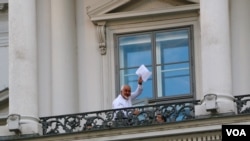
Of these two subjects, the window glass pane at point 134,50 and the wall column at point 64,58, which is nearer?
the wall column at point 64,58

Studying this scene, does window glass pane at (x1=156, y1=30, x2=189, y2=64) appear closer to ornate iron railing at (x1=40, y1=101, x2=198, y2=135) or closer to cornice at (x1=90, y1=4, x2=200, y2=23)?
cornice at (x1=90, y1=4, x2=200, y2=23)

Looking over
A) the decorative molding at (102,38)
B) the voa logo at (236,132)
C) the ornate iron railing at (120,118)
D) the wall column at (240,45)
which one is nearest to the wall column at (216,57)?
the ornate iron railing at (120,118)

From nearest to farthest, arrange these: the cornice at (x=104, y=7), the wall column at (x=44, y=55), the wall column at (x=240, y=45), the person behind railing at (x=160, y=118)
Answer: the person behind railing at (x=160, y=118) → the wall column at (x=240, y=45) → the wall column at (x=44, y=55) → the cornice at (x=104, y=7)

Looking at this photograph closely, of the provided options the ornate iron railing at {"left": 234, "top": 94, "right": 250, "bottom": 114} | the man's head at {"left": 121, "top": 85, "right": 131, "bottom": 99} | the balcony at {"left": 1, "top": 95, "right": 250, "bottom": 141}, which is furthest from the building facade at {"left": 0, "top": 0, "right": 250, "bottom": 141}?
the man's head at {"left": 121, "top": 85, "right": 131, "bottom": 99}

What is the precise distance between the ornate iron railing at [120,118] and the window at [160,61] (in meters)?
2.03

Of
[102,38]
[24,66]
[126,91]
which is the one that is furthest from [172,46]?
[24,66]

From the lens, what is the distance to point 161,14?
17.6 m

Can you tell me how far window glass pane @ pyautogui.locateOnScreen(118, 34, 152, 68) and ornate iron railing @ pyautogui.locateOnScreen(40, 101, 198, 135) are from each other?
2.42 m

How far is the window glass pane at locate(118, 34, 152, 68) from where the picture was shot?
17.8 m

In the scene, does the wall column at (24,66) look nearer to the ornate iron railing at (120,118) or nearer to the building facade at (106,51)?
the building facade at (106,51)

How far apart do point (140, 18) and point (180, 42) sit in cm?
115

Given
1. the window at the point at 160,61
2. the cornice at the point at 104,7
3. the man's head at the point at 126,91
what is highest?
the cornice at the point at 104,7

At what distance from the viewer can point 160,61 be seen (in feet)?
57.8

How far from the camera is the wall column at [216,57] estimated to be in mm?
14430
